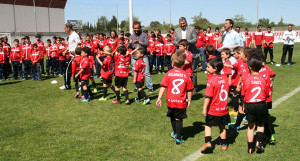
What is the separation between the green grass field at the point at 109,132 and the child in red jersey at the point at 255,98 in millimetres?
344

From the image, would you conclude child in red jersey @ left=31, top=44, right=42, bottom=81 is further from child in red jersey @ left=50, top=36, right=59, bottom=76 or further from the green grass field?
the green grass field

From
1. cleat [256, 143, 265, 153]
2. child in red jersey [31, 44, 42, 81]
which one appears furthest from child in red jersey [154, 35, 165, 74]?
cleat [256, 143, 265, 153]

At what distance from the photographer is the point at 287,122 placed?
581 centimetres

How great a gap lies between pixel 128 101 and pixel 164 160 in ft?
12.0

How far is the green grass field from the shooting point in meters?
4.45

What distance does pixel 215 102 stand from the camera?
175 inches

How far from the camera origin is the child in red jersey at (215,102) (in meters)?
4.37

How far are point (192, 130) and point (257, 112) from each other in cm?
161

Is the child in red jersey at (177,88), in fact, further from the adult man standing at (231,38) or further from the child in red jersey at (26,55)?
the child in red jersey at (26,55)

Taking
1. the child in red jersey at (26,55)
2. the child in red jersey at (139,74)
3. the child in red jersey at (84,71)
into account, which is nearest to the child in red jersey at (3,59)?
the child in red jersey at (26,55)

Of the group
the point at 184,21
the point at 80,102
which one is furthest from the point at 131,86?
the point at 184,21

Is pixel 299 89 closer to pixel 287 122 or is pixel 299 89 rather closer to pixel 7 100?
pixel 287 122

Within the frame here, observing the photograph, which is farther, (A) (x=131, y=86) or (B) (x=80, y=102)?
(A) (x=131, y=86)

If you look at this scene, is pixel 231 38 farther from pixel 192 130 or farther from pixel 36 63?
pixel 36 63
